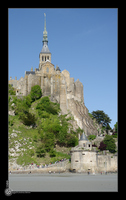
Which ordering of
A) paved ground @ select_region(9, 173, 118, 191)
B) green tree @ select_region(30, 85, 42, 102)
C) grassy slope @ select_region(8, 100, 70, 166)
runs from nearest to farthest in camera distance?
1. paved ground @ select_region(9, 173, 118, 191)
2. grassy slope @ select_region(8, 100, 70, 166)
3. green tree @ select_region(30, 85, 42, 102)

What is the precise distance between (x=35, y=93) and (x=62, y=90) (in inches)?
235

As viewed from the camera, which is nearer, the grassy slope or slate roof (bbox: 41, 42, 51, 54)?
the grassy slope

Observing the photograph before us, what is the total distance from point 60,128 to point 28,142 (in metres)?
7.05

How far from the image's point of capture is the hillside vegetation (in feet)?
194

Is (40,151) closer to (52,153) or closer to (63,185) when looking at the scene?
(52,153)

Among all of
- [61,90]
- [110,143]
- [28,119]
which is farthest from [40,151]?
[61,90]

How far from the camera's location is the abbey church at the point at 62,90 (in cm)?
7762

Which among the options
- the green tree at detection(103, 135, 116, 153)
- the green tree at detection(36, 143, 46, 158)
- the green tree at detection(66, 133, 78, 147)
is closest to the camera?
the green tree at detection(36, 143, 46, 158)

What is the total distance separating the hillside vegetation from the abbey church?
205cm

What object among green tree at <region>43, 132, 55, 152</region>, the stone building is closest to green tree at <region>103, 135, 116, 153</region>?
the stone building

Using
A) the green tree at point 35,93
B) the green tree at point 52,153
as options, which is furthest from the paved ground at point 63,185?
the green tree at point 35,93

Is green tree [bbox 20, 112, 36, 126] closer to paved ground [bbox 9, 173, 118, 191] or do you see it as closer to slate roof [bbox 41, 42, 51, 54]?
slate roof [bbox 41, 42, 51, 54]
